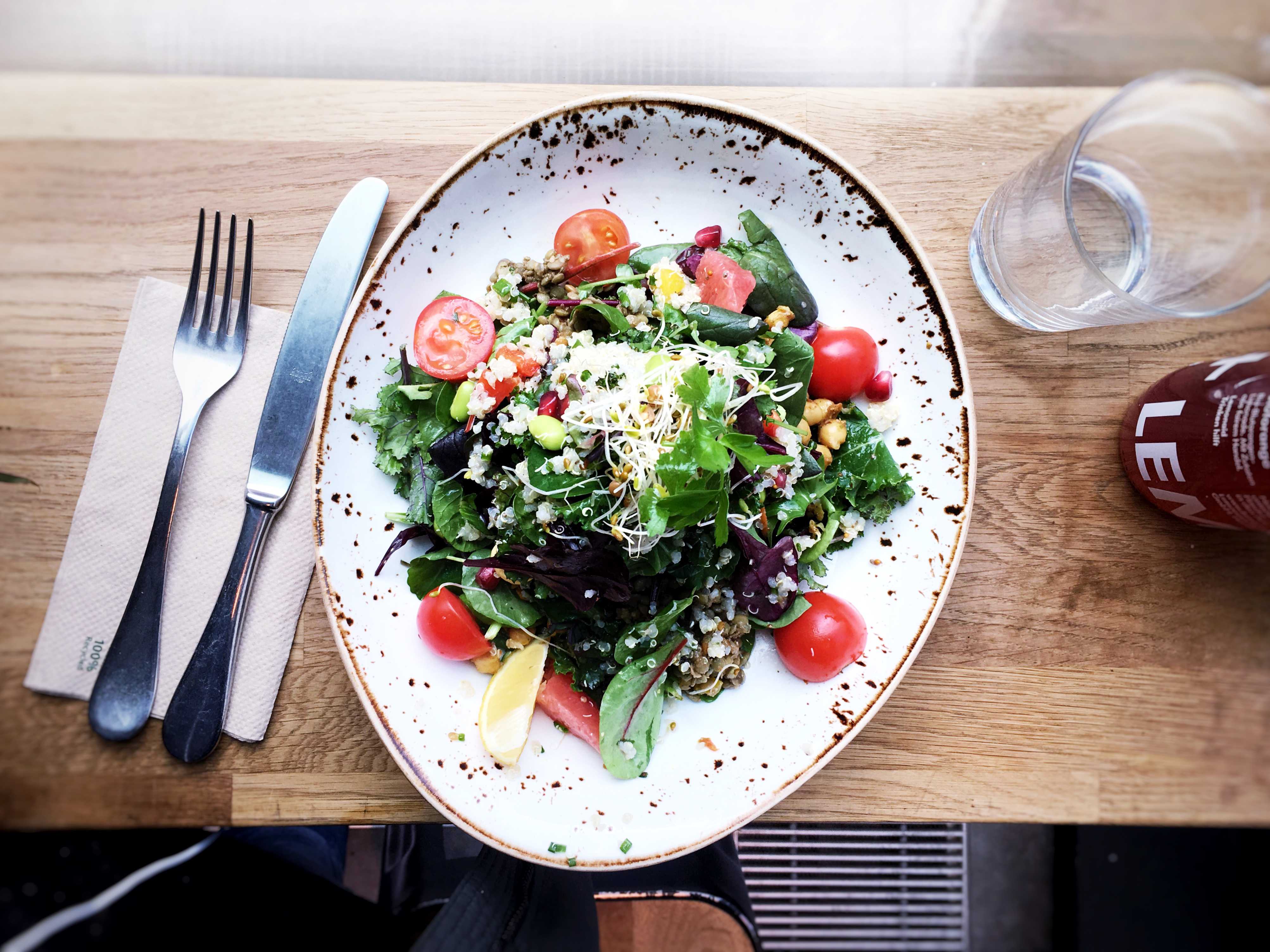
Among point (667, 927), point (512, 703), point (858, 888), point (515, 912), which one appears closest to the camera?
point (512, 703)

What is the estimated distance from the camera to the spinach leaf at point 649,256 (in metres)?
1.69

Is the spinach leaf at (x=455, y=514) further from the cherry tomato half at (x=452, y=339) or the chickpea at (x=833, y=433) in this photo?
the chickpea at (x=833, y=433)

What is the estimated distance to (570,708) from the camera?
168 cm

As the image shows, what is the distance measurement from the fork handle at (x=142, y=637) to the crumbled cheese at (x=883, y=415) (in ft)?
5.20

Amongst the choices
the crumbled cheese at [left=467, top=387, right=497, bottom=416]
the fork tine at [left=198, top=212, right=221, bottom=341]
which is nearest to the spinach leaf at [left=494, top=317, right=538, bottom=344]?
the crumbled cheese at [left=467, top=387, right=497, bottom=416]

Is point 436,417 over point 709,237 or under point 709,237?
under

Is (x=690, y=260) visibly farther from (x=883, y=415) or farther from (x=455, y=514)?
(x=455, y=514)

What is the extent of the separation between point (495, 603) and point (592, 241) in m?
Answer: 0.87

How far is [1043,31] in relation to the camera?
7.04 feet

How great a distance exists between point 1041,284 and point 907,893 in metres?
2.08

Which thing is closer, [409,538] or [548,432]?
[548,432]

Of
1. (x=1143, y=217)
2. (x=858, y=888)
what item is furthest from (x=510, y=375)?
(x=858, y=888)

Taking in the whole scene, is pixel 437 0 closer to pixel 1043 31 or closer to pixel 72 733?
pixel 1043 31

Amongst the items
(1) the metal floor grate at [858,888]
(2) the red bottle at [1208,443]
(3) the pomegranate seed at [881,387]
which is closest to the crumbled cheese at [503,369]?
(3) the pomegranate seed at [881,387]
